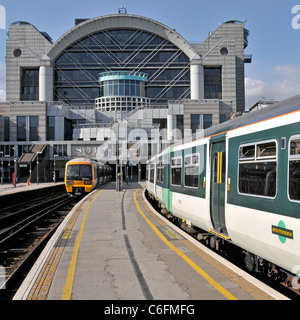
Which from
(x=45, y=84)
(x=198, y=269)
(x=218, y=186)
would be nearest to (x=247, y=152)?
(x=218, y=186)

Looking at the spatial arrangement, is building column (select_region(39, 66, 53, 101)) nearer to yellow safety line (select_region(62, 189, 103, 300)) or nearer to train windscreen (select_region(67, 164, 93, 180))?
train windscreen (select_region(67, 164, 93, 180))

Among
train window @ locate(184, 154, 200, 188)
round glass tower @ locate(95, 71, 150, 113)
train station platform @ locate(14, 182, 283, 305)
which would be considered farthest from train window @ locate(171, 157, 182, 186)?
round glass tower @ locate(95, 71, 150, 113)

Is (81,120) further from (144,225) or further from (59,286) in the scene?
(59,286)

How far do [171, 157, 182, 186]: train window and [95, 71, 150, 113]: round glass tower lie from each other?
7392cm

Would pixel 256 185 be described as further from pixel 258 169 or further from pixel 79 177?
pixel 79 177

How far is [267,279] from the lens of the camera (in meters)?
8.42

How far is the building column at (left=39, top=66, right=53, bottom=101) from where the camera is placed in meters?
94.2

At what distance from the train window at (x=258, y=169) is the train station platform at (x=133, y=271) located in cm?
161

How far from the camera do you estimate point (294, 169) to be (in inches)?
241

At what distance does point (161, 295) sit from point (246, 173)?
10.0ft

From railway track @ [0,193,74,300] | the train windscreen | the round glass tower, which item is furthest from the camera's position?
the round glass tower

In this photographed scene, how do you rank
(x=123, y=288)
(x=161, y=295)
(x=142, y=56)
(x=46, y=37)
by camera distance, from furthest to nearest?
(x=46, y=37) < (x=142, y=56) < (x=123, y=288) < (x=161, y=295)

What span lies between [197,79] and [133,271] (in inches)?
3502

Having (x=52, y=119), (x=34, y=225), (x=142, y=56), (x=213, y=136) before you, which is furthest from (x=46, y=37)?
(x=213, y=136)
